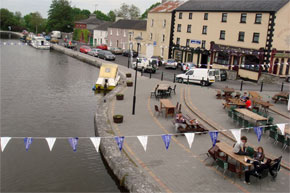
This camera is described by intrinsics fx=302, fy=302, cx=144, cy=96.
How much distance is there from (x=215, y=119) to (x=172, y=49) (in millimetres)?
34201

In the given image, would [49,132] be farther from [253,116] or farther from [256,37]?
[256,37]

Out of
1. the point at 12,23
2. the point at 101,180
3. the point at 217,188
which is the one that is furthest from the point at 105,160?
the point at 12,23

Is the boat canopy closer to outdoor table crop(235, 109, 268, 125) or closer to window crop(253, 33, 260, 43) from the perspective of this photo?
outdoor table crop(235, 109, 268, 125)

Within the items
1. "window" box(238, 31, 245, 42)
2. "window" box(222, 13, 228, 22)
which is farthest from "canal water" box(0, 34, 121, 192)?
"window" box(222, 13, 228, 22)

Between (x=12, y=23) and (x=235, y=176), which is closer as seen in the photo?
(x=235, y=176)

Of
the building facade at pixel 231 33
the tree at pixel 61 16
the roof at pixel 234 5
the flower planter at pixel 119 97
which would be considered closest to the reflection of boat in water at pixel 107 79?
the flower planter at pixel 119 97

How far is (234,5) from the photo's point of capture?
40.3 meters

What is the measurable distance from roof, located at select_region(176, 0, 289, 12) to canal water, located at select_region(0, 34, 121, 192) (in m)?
20.7

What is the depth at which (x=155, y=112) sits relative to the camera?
64.0ft

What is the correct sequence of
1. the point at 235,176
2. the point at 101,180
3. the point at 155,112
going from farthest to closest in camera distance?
the point at 155,112 → the point at 101,180 → the point at 235,176

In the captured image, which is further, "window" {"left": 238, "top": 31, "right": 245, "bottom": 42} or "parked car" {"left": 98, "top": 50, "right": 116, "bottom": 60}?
"parked car" {"left": 98, "top": 50, "right": 116, "bottom": 60}

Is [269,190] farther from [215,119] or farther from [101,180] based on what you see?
[215,119]

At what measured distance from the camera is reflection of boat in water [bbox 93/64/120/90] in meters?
29.4

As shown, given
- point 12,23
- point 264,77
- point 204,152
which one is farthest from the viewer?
point 12,23
